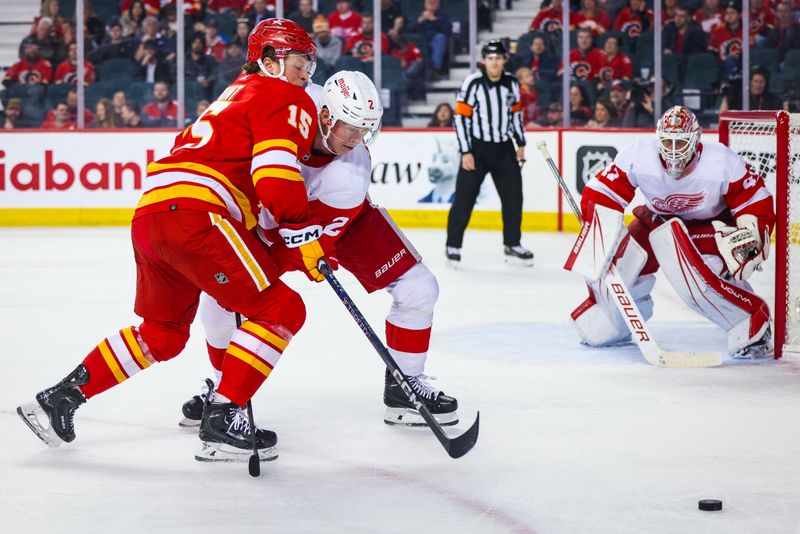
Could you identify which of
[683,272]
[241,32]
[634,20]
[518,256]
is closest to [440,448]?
[683,272]

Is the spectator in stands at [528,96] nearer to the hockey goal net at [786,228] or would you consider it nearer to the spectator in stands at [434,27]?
the spectator in stands at [434,27]

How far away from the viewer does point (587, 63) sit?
831cm

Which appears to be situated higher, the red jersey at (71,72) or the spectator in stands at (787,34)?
the spectator in stands at (787,34)

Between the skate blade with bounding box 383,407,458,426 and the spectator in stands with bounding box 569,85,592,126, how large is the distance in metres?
5.17

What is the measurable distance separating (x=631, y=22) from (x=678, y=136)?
429 cm

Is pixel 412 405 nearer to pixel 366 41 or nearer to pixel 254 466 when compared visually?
pixel 254 466

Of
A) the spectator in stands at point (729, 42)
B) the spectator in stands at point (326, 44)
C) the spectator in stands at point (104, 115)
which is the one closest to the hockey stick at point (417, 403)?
the spectator in stands at point (729, 42)

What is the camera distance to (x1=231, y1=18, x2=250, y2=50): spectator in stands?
29.5 feet

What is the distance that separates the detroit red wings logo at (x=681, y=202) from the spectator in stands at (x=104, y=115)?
536 centimetres

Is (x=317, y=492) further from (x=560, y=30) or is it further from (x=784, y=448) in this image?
(x=560, y=30)

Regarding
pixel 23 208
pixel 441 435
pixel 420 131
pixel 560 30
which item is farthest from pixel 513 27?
pixel 441 435

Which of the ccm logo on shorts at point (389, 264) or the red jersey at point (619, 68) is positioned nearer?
the ccm logo on shorts at point (389, 264)

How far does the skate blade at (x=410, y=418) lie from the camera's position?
3.33 meters

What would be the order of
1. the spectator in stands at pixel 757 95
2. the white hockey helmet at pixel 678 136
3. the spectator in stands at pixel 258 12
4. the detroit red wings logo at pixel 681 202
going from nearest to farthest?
the white hockey helmet at pixel 678 136, the detroit red wings logo at pixel 681 202, the spectator in stands at pixel 757 95, the spectator in stands at pixel 258 12
